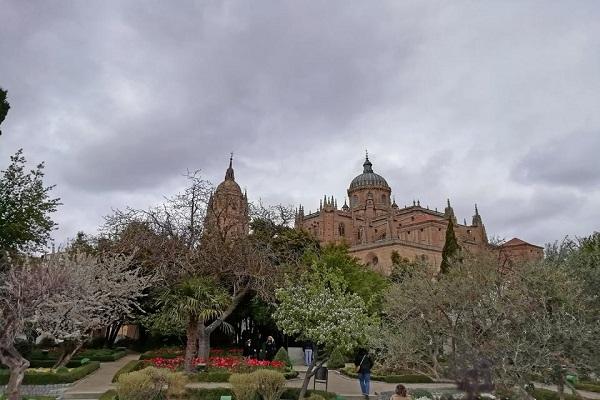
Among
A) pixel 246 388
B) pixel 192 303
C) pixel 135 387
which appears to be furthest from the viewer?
pixel 192 303

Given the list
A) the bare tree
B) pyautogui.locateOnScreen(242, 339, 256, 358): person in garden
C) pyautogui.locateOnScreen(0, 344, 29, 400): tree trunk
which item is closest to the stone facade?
pyautogui.locateOnScreen(242, 339, 256, 358): person in garden

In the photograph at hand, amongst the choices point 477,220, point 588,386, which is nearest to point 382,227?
point 477,220

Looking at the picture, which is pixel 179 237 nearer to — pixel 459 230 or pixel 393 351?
pixel 393 351

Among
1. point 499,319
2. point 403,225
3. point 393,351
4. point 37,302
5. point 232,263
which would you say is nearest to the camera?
point 499,319

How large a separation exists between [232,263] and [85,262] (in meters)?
5.77

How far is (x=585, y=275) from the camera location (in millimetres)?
11086

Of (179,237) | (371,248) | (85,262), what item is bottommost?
(85,262)

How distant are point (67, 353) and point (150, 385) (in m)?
10.5

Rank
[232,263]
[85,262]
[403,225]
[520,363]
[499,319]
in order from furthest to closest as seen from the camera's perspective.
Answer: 1. [403,225]
2. [232,263]
3. [85,262]
4. [499,319]
5. [520,363]

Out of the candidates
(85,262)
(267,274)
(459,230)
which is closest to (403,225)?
(459,230)

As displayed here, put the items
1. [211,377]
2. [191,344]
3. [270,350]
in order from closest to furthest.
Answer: [211,377] < [191,344] < [270,350]

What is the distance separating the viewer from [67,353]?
19.8 metres

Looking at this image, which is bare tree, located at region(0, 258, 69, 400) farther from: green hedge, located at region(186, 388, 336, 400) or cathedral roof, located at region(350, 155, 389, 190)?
cathedral roof, located at region(350, 155, 389, 190)

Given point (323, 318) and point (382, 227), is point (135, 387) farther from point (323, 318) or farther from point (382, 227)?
point (382, 227)
